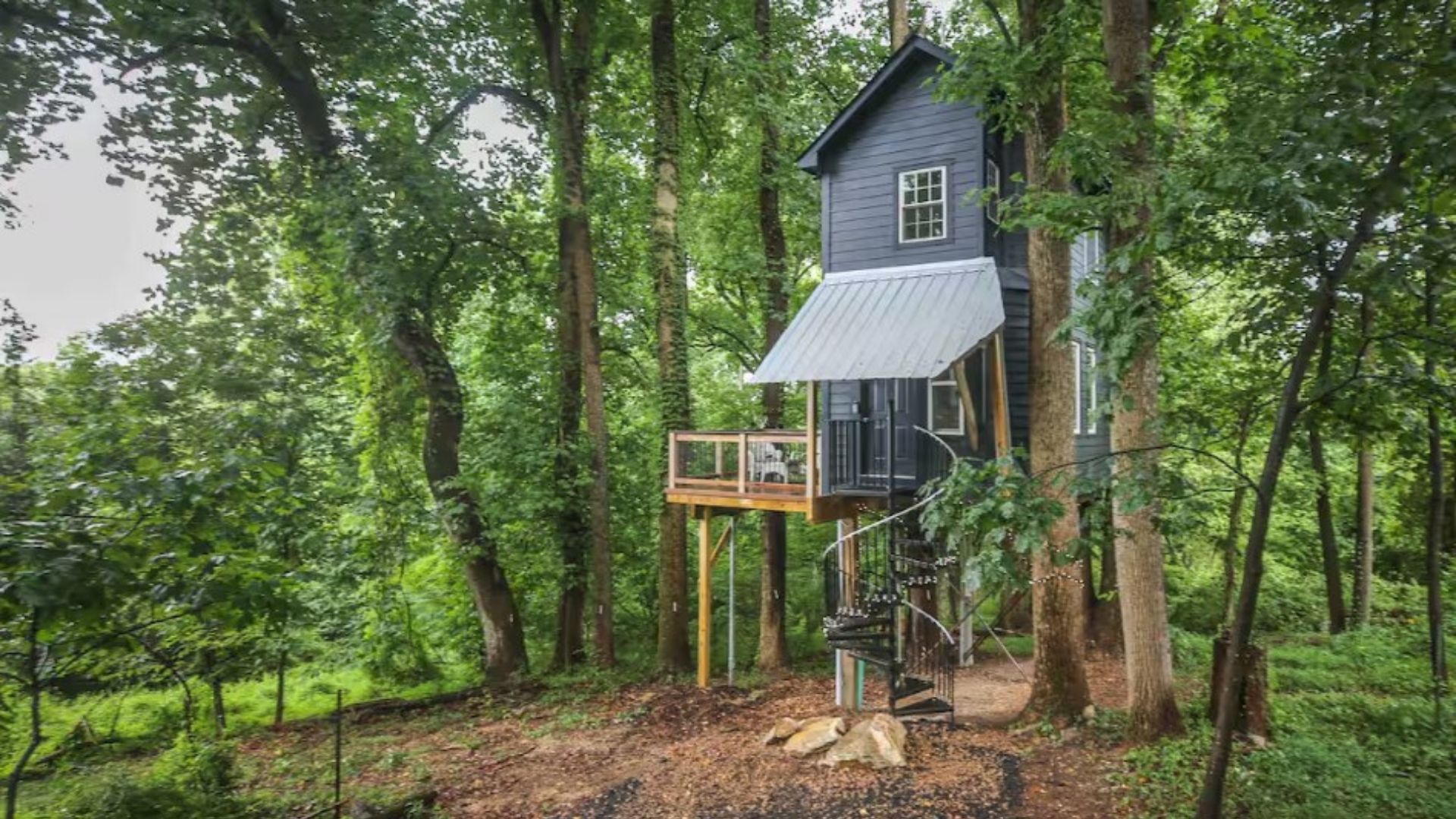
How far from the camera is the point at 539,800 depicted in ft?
22.5

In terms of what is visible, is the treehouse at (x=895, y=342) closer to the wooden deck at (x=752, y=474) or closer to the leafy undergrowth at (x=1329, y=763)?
the wooden deck at (x=752, y=474)

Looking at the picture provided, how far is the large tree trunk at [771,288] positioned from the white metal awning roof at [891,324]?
2404 millimetres

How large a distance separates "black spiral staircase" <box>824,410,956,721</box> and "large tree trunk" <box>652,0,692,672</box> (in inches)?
102

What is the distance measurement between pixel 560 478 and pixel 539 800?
5518 mm

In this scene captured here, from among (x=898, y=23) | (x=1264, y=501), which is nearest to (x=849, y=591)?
(x=1264, y=501)

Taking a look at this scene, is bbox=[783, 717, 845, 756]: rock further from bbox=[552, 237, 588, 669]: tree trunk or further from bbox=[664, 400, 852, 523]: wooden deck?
bbox=[552, 237, 588, 669]: tree trunk

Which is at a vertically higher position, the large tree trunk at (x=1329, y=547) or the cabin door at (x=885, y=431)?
the cabin door at (x=885, y=431)

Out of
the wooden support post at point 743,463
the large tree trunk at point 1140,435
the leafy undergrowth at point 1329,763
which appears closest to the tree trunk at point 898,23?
the large tree trunk at point 1140,435

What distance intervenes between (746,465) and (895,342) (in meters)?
2.76

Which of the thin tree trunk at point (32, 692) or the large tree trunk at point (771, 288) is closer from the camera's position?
the thin tree trunk at point (32, 692)

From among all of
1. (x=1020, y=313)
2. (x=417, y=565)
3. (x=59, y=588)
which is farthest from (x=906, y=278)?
(x=417, y=565)

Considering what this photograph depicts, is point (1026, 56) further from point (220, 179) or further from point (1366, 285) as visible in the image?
point (220, 179)

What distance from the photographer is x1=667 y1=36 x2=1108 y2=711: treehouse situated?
28.1ft

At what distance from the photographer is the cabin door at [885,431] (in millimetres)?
9406
